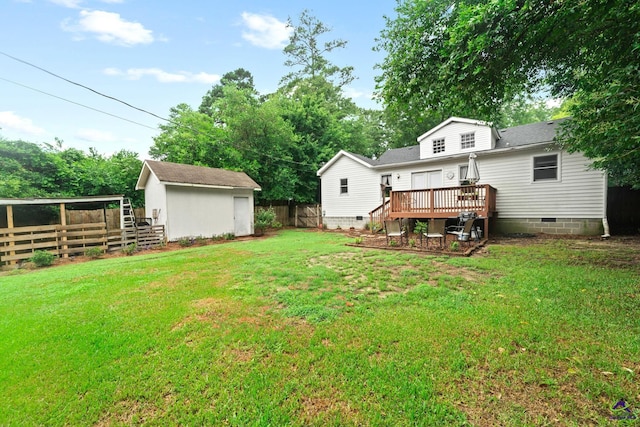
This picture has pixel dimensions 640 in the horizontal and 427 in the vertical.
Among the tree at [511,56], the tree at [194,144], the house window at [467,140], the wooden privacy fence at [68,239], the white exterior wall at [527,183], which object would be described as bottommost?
the wooden privacy fence at [68,239]

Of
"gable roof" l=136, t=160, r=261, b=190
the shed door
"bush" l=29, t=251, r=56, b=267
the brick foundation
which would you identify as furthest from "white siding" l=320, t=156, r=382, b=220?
"bush" l=29, t=251, r=56, b=267

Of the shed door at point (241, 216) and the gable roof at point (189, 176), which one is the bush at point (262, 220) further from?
the gable roof at point (189, 176)

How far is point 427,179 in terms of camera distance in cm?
1363

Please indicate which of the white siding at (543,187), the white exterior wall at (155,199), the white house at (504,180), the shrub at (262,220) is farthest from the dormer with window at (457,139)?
the white exterior wall at (155,199)

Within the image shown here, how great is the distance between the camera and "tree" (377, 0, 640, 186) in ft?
12.1

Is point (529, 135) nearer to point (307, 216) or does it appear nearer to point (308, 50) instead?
point (307, 216)

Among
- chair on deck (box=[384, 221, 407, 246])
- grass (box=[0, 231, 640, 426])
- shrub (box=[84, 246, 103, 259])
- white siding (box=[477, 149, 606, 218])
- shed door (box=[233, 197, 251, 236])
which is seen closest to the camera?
grass (box=[0, 231, 640, 426])

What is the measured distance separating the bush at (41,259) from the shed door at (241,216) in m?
7.30

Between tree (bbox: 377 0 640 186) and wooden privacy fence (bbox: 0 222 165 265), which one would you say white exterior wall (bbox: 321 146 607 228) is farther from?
wooden privacy fence (bbox: 0 222 165 265)

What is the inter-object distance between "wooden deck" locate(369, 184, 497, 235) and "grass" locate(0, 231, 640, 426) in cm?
481

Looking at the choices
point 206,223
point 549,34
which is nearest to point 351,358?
point 549,34

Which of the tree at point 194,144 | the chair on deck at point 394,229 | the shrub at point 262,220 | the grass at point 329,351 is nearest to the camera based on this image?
the grass at point 329,351

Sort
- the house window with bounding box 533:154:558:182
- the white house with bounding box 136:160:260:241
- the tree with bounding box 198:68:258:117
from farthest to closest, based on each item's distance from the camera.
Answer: the tree with bounding box 198:68:258:117 < the white house with bounding box 136:160:260:241 < the house window with bounding box 533:154:558:182

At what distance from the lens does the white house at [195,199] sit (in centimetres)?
1173
